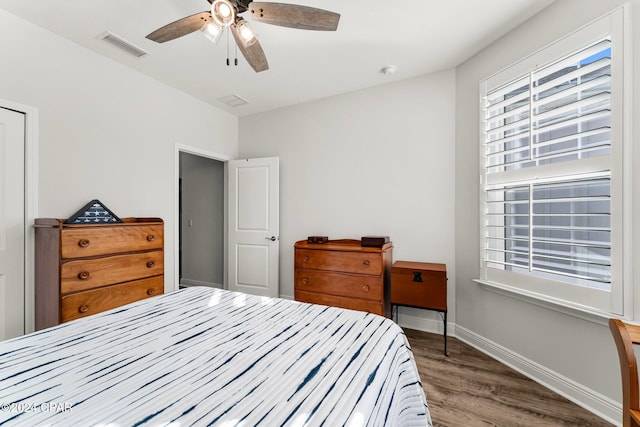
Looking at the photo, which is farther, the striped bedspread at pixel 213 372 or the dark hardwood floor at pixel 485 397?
the dark hardwood floor at pixel 485 397

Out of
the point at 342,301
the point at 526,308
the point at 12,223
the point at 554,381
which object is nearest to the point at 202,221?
the point at 12,223

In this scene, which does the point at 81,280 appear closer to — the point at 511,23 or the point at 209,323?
the point at 209,323

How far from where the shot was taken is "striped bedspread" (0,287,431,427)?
695 millimetres

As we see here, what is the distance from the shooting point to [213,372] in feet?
2.91

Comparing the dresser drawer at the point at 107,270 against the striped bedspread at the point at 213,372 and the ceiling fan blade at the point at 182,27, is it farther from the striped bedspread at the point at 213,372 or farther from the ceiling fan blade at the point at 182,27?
the ceiling fan blade at the point at 182,27

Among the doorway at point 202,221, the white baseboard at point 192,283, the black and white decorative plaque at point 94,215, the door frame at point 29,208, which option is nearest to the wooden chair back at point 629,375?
the black and white decorative plaque at point 94,215

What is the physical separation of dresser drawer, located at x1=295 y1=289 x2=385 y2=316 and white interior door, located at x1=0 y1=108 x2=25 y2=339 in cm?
229

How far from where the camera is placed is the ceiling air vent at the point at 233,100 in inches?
136

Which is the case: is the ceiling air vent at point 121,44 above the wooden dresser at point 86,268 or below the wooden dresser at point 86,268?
above

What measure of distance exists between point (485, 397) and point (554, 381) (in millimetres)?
552

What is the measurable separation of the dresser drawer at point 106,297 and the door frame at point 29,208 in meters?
0.50

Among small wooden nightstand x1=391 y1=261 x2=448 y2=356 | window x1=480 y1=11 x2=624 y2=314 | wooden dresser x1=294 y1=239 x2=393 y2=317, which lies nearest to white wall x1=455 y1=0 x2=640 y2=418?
window x1=480 y1=11 x2=624 y2=314

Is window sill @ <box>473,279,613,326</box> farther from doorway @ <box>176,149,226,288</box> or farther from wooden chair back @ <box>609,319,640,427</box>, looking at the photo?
doorway @ <box>176,149,226,288</box>

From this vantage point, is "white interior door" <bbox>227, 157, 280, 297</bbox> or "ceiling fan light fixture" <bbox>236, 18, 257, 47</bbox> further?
"white interior door" <bbox>227, 157, 280, 297</bbox>
